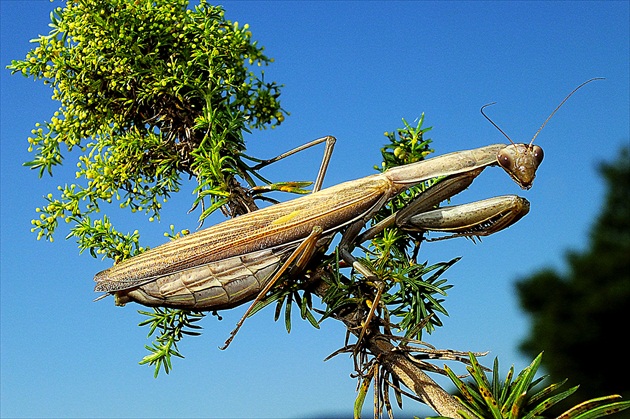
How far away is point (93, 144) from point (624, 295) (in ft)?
30.6

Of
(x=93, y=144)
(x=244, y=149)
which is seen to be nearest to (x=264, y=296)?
(x=244, y=149)

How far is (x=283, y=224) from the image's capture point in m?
2.64

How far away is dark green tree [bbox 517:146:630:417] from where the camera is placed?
389 inches

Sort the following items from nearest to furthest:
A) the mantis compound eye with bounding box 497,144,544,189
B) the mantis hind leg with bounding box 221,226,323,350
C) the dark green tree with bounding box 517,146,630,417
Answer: the mantis hind leg with bounding box 221,226,323,350, the mantis compound eye with bounding box 497,144,544,189, the dark green tree with bounding box 517,146,630,417

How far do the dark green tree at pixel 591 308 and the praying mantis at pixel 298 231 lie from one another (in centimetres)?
770

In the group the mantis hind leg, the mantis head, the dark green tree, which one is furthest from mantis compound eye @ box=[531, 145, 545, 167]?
the dark green tree

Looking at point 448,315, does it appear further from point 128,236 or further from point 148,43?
point 148,43

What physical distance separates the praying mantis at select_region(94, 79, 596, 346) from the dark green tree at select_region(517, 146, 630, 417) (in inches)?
303

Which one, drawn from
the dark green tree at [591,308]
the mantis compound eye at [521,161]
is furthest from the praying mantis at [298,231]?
the dark green tree at [591,308]

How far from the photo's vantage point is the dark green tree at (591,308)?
389 inches

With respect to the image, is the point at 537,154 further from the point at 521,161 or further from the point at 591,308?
the point at 591,308

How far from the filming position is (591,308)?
10438mm

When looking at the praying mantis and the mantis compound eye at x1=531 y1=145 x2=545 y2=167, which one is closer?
the praying mantis

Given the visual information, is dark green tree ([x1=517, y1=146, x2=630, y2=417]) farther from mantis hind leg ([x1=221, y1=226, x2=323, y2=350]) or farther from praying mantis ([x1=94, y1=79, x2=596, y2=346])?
mantis hind leg ([x1=221, y1=226, x2=323, y2=350])
